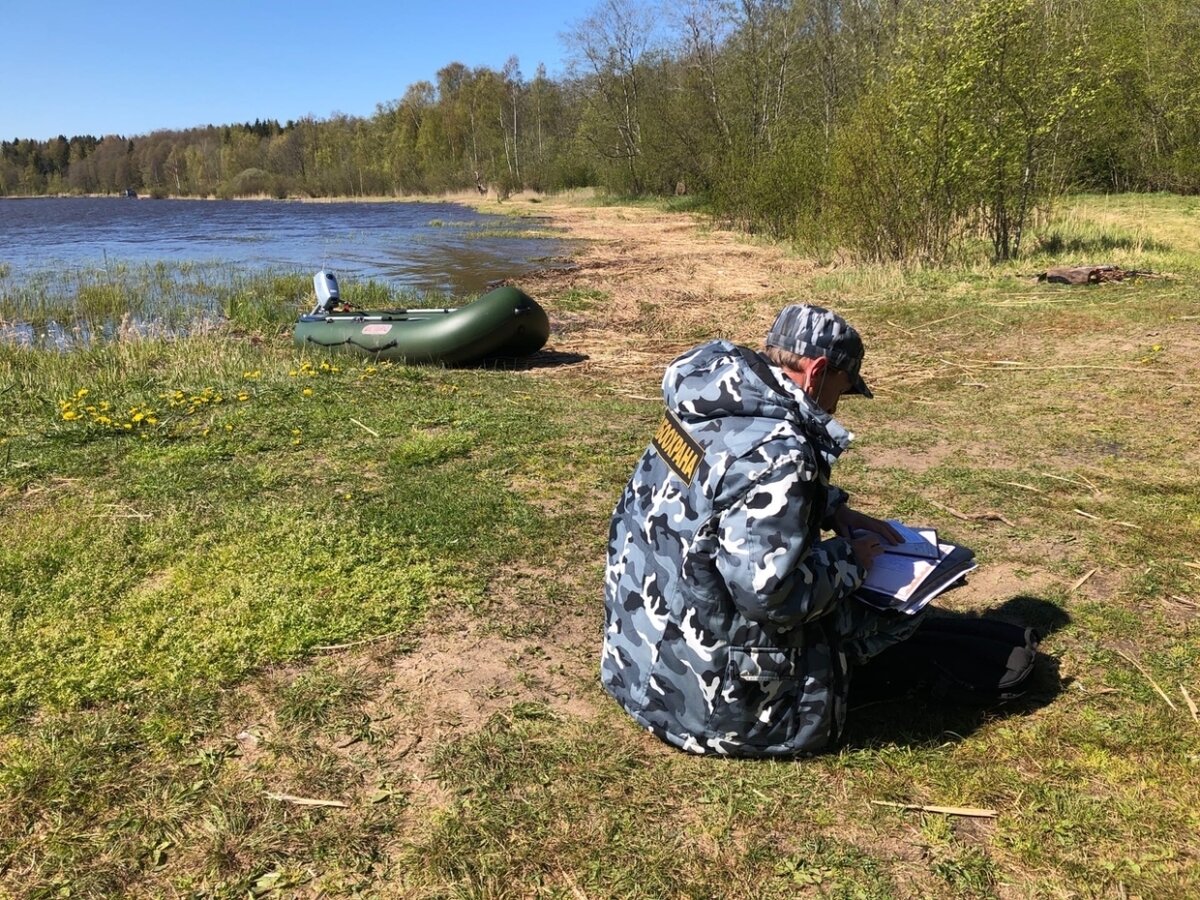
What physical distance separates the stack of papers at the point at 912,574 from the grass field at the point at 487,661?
523mm

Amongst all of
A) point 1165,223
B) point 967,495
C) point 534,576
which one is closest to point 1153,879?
point 534,576

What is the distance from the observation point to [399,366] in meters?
8.41

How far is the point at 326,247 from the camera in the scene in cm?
2791

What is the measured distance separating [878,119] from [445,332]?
8299mm

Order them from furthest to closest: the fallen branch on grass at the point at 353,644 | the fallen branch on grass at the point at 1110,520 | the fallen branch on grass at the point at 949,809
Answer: the fallen branch on grass at the point at 1110,520 → the fallen branch on grass at the point at 353,644 → the fallen branch on grass at the point at 949,809

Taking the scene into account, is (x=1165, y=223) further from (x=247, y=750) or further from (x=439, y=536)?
(x=247, y=750)

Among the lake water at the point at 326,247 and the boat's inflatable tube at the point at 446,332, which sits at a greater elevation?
the lake water at the point at 326,247

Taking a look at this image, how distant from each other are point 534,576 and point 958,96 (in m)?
11.3

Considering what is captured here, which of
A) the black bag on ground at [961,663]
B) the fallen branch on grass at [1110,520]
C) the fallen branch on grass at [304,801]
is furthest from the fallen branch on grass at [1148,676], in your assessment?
the fallen branch on grass at [304,801]

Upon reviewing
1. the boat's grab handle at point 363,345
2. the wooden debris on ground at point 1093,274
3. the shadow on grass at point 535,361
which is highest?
the wooden debris on ground at point 1093,274

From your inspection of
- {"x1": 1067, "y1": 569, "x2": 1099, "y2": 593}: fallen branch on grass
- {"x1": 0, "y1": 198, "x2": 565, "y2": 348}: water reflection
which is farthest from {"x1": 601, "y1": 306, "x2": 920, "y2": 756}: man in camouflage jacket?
{"x1": 0, "y1": 198, "x2": 565, "y2": 348}: water reflection

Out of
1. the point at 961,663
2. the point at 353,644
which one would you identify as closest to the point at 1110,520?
the point at 961,663

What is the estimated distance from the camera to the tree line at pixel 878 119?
12016 mm

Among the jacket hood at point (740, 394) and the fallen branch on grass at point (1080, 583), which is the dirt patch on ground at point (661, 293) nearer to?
the fallen branch on grass at point (1080, 583)
